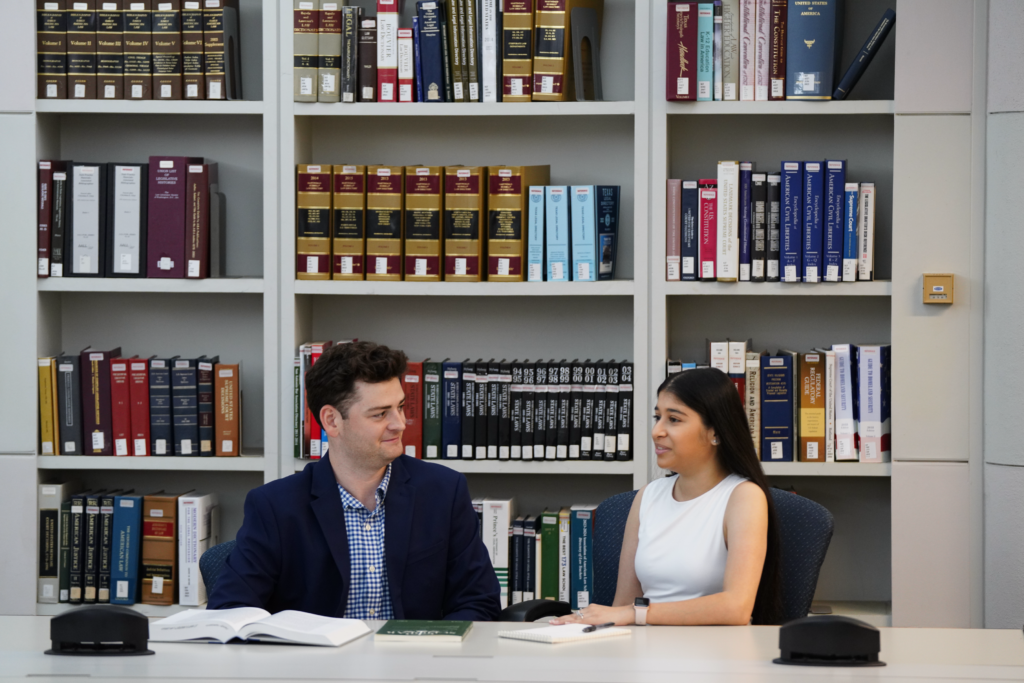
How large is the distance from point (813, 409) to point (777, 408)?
111mm

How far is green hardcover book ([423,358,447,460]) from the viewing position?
10.3ft

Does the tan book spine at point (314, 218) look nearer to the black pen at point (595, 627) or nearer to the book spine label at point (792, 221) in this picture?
the book spine label at point (792, 221)

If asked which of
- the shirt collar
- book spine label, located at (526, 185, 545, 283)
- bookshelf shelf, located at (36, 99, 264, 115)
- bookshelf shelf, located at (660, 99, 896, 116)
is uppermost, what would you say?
bookshelf shelf, located at (36, 99, 264, 115)

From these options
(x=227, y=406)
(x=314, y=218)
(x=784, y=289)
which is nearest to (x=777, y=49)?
(x=784, y=289)

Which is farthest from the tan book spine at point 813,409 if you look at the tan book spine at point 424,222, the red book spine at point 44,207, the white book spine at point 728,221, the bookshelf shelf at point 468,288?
the red book spine at point 44,207

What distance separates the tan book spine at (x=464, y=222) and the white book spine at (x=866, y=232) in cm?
115

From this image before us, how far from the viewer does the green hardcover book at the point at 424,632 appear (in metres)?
1.65

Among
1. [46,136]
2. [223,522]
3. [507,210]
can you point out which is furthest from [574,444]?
[46,136]

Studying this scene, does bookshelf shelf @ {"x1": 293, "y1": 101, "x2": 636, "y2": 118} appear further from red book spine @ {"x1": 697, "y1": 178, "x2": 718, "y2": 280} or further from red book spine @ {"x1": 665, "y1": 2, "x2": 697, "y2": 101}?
red book spine @ {"x1": 697, "y1": 178, "x2": 718, "y2": 280}

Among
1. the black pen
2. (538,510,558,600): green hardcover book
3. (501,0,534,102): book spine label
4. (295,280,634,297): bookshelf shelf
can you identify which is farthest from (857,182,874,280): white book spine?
the black pen

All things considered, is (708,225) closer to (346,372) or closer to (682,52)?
(682,52)

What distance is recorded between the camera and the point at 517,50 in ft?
10.1

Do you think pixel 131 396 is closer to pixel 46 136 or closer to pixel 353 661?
pixel 46 136

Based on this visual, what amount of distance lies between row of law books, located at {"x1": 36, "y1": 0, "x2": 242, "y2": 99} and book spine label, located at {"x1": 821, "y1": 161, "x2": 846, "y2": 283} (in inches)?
74.7
